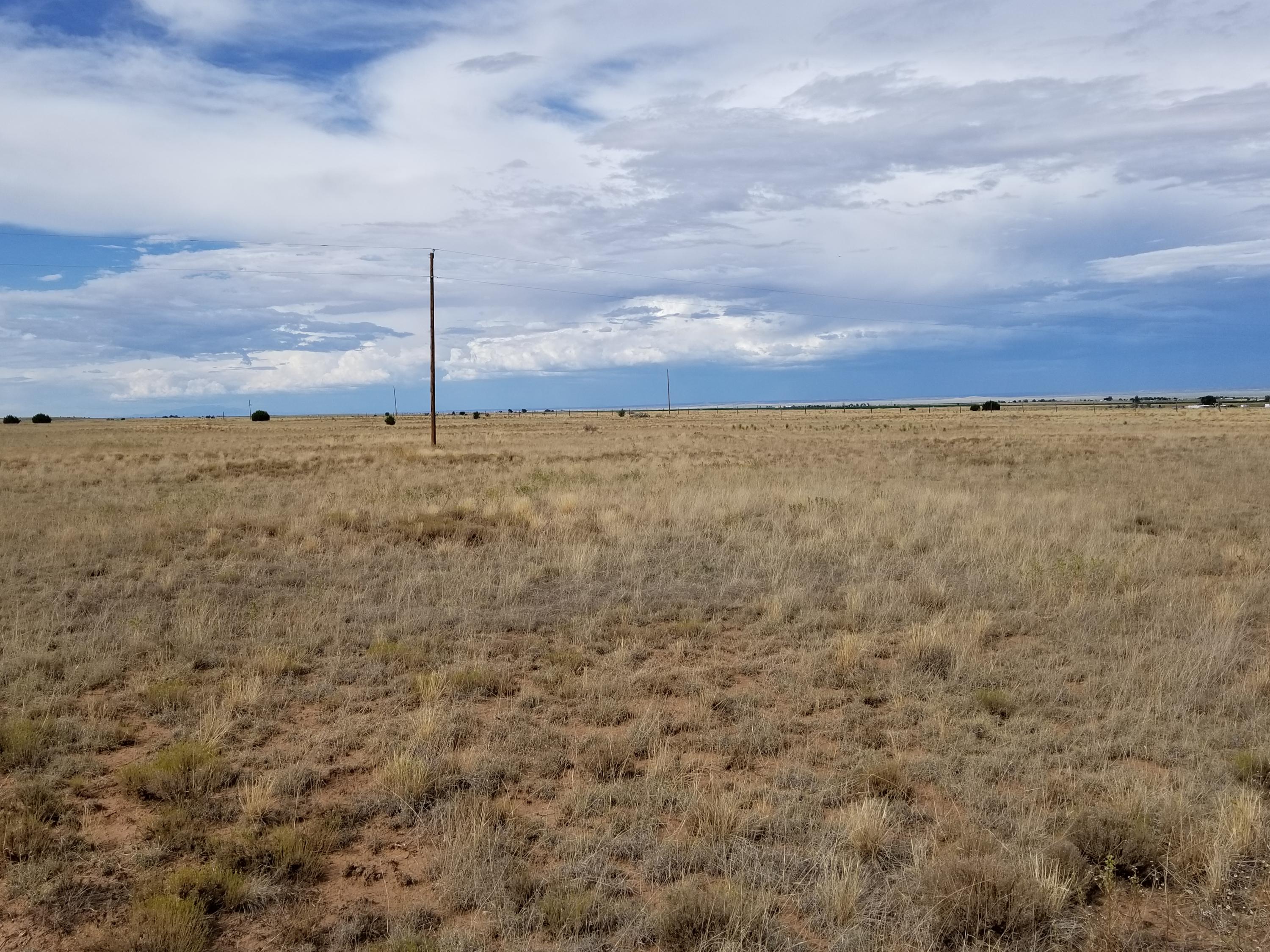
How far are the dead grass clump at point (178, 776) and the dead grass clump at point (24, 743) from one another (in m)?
0.79

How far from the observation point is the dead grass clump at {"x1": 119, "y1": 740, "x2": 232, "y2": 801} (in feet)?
17.5

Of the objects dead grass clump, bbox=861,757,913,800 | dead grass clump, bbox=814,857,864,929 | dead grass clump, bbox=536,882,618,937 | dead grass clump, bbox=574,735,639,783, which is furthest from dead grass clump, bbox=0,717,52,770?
dead grass clump, bbox=861,757,913,800

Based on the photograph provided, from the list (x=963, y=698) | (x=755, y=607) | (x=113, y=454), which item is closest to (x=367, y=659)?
(x=755, y=607)

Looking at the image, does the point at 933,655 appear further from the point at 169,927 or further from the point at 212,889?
the point at 169,927

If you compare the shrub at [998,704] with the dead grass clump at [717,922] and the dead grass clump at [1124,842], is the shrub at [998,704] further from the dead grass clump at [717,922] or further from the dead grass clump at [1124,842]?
the dead grass clump at [717,922]

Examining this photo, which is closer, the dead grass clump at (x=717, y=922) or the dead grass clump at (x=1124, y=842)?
the dead grass clump at (x=717, y=922)

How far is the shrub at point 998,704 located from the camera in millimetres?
6785

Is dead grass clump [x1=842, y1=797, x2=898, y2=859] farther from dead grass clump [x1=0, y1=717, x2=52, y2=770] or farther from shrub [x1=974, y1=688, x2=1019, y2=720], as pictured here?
dead grass clump [x1=0, y1=717, x2=52, y2=770]

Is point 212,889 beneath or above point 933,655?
beneath

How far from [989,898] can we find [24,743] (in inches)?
243

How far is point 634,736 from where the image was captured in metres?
6.21

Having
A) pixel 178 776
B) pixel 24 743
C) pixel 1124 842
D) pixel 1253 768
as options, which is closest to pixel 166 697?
pixel 24 743

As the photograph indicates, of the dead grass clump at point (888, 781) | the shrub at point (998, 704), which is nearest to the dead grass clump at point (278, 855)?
the dead grass clump at point (888, 781)

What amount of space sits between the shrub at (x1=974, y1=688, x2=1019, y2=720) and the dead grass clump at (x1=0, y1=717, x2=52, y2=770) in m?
6.91
